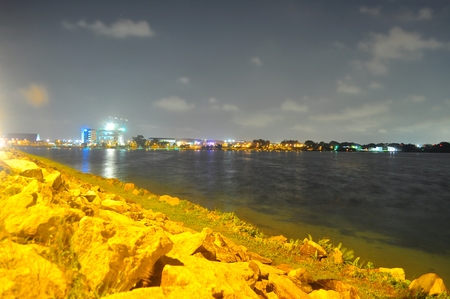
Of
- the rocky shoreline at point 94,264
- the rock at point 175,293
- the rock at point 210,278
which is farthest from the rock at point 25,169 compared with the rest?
the rock at point 175,293

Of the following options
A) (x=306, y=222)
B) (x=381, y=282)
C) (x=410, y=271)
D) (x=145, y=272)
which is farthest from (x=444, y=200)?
(x=145, y=272)

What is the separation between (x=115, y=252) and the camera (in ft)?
11.0

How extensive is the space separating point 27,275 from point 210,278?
2088 mm

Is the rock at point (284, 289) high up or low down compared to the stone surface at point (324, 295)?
up

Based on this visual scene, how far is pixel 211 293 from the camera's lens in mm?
3129

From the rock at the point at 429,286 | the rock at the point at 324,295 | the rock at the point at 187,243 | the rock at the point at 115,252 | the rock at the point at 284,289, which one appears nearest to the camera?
the rock at the point at 115,252

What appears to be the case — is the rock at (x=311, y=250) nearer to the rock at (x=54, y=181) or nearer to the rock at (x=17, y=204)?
the rock at (x=54, y=181)

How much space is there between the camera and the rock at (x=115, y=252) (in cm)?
322

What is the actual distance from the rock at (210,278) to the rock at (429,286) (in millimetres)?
5979

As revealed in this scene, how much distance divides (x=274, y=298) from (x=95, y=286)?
2.77 meters

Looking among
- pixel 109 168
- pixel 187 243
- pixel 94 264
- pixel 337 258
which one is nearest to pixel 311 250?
pixel 337 258

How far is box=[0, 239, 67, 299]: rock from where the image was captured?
2.64 meters

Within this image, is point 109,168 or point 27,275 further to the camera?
point 109,168

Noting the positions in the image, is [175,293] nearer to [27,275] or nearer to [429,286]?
[27,275]
